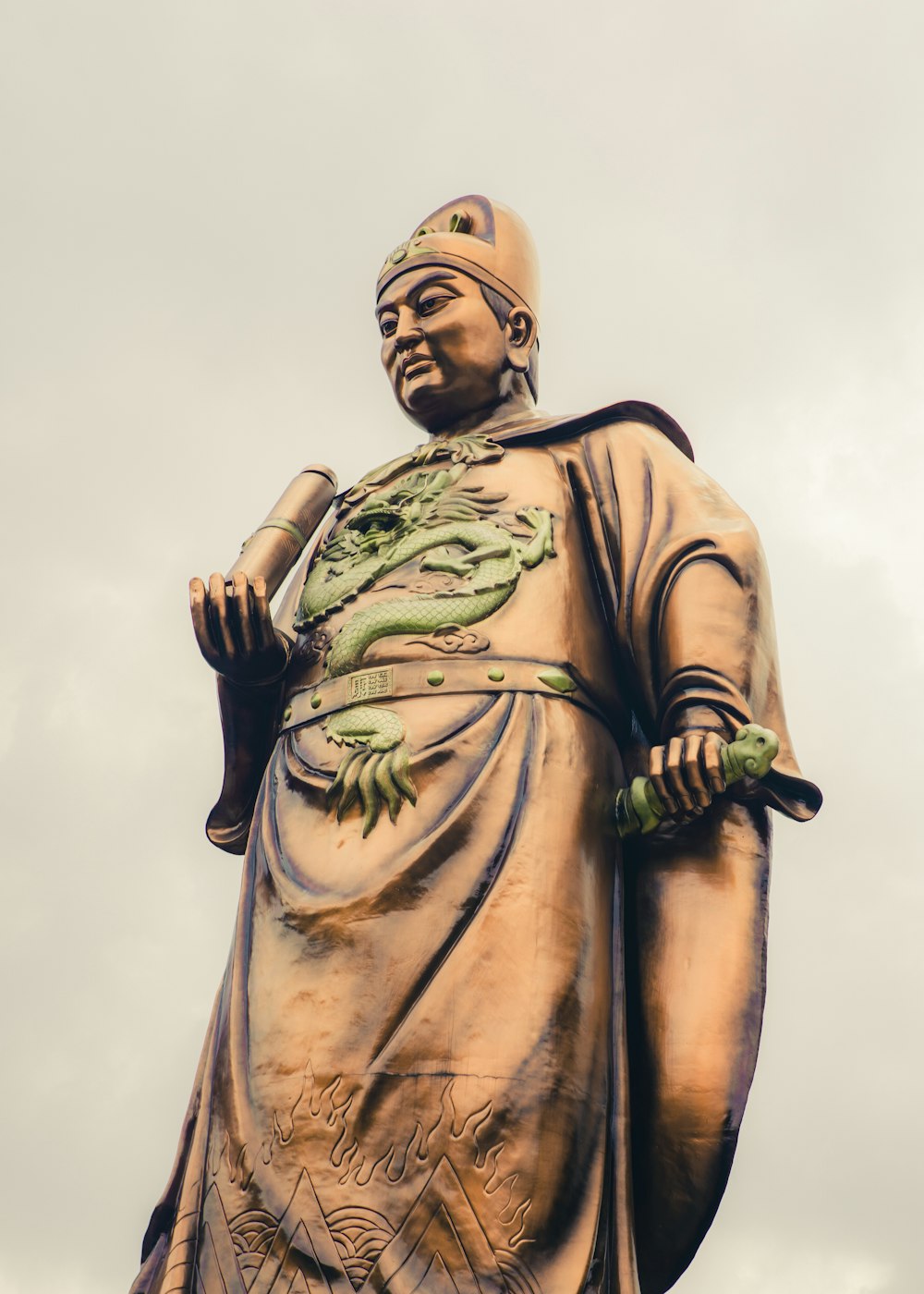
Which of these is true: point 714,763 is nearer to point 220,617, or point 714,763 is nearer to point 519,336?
point 220,617

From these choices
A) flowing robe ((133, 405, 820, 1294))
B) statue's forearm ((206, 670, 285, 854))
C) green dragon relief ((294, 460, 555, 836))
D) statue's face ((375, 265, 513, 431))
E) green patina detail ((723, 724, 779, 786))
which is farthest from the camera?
statue's face ((375, 265, 513, 431))

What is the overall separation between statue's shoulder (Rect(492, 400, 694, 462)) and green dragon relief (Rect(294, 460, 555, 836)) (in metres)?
0.31

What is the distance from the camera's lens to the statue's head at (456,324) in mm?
8734

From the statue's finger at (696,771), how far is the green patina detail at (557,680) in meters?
0.71

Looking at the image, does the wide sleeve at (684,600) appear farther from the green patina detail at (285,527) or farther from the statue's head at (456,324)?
the green patina detail at (285,527)

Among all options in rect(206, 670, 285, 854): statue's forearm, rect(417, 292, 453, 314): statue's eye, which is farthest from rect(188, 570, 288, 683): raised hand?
rect(417, 292, 453, 314): statue's eye

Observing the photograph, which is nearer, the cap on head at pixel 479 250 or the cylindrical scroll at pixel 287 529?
the cylindrical scroll at pixel 287 529

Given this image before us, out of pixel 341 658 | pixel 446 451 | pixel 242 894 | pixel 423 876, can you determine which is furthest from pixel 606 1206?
pixel 446 451

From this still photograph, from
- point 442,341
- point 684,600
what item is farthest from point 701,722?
point 442,341

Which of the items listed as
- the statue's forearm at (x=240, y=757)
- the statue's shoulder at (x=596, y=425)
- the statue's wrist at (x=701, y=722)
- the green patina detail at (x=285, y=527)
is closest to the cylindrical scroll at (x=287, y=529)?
the green patina detail at (x=285, y=527)

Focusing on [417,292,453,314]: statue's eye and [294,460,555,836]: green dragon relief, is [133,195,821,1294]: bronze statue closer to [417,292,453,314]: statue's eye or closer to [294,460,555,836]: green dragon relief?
[294,460,555,836]: green dragon relief

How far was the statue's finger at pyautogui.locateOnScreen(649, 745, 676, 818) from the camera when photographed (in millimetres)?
6859

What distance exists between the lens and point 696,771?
679 centimetres

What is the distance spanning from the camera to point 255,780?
841cm
